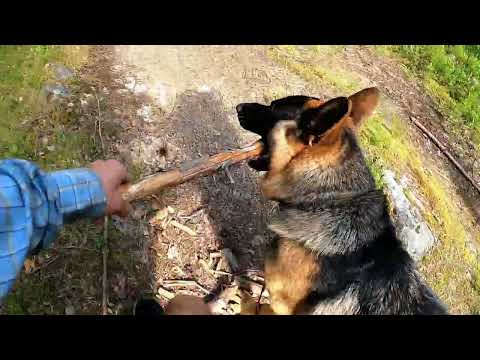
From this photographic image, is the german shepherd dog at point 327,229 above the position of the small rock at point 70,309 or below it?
above

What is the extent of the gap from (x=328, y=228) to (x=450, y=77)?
7.13 meters

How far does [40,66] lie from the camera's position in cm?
563

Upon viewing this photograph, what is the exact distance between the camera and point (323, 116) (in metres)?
3.62

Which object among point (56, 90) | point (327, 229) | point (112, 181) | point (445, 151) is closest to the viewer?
point (112, 181)

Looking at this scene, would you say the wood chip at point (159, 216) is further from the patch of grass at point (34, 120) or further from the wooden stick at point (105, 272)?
the patch of grass at point (34, 120)

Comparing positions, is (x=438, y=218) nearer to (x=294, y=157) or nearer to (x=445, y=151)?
(x=445, y=151)

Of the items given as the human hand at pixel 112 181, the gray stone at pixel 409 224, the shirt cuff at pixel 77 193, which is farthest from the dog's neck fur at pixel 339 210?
the gray stone at pixel 409 224

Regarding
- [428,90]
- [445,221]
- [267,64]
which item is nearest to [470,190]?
[445,221]

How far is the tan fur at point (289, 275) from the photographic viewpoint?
3809 mm

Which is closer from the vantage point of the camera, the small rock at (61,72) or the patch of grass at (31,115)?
the patch of grass at (31,115)

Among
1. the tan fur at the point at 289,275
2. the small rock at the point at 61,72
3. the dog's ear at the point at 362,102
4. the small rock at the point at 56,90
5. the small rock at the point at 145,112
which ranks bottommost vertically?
the tan fur at the point at 289,275

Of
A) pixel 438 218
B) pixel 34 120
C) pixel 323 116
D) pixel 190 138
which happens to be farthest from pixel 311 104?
pixel 438 218

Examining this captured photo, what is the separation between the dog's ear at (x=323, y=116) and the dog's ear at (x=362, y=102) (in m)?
0.67

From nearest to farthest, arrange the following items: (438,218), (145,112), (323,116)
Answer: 1. (323,116)
2. (145,112)
3. (438,218)
